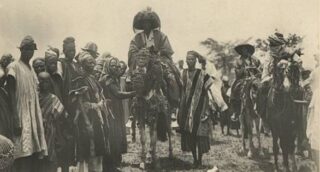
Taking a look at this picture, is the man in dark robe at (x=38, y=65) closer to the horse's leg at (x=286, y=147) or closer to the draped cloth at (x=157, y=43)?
the draped cloth at (x=157, y=43)

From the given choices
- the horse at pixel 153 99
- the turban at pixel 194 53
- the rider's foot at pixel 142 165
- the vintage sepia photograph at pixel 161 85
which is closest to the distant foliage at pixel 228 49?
the vintage sepia photograph at pixel 161 85

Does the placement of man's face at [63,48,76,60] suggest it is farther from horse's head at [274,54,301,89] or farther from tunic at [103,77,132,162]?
horse's head at [274,54,301,89]

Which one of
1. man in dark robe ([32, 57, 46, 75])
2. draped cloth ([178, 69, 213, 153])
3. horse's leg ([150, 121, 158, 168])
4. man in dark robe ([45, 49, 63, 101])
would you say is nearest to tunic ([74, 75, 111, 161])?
man in dark robe ([45, 49, 63, 101])

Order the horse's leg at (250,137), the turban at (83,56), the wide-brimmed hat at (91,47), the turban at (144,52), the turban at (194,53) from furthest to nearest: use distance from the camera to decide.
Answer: the horse's leg at (250,137) < the turban at (194,53) < the turban at (144,52) < the wide-brimmed hat at (91,47) < the turban at (83,56)

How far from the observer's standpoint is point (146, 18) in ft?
23.4

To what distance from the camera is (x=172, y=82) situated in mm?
7164

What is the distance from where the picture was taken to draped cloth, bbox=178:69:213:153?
7215 millimetres

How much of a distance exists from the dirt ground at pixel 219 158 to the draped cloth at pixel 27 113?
1.00 meters

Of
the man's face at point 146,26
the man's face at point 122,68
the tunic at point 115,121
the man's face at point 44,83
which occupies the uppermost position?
the man's face at point 146,26

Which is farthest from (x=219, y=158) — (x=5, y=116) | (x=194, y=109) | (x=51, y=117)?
(x=5, y=116)

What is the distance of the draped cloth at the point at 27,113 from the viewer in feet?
21.6

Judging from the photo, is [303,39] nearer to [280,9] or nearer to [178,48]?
[280,9]

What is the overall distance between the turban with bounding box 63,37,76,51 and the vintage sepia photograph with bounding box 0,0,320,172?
0.01 meters

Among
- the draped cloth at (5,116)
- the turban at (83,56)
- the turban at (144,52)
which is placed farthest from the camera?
the turban at (144,52)
